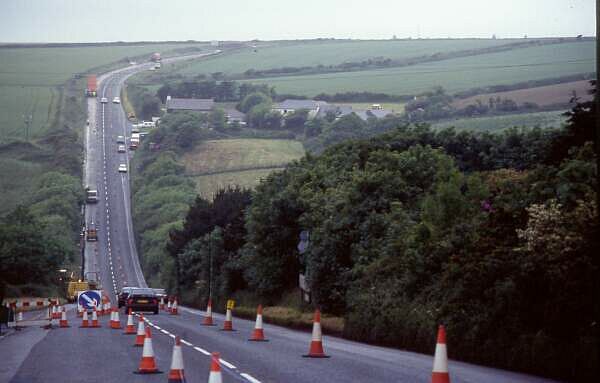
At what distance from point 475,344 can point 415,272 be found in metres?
8.08

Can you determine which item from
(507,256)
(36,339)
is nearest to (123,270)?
(36,339)

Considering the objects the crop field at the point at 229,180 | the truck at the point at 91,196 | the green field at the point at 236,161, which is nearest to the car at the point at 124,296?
the crop field at the point at 229,180

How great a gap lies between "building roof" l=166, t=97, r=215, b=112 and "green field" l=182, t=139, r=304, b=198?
2346 cm

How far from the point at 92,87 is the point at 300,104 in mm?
41209

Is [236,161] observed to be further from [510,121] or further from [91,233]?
[510,121]

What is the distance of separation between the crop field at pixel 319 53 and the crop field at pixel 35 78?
15.3 metres

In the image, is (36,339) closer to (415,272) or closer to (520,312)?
(415,272)

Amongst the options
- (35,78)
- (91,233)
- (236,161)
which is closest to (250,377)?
(236,161)

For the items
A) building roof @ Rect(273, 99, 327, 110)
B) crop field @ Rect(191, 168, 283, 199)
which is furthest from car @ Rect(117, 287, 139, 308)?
building roof @ Rect(273, 99, 327, 110)

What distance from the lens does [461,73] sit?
11019 centimetres

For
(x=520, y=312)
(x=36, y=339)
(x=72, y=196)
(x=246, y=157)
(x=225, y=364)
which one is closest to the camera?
(x=225, y=364)

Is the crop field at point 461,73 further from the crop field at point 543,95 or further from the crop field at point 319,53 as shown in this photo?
the crop field at point 319,53

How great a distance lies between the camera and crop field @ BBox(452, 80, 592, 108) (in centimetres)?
6147

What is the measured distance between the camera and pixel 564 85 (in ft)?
221
